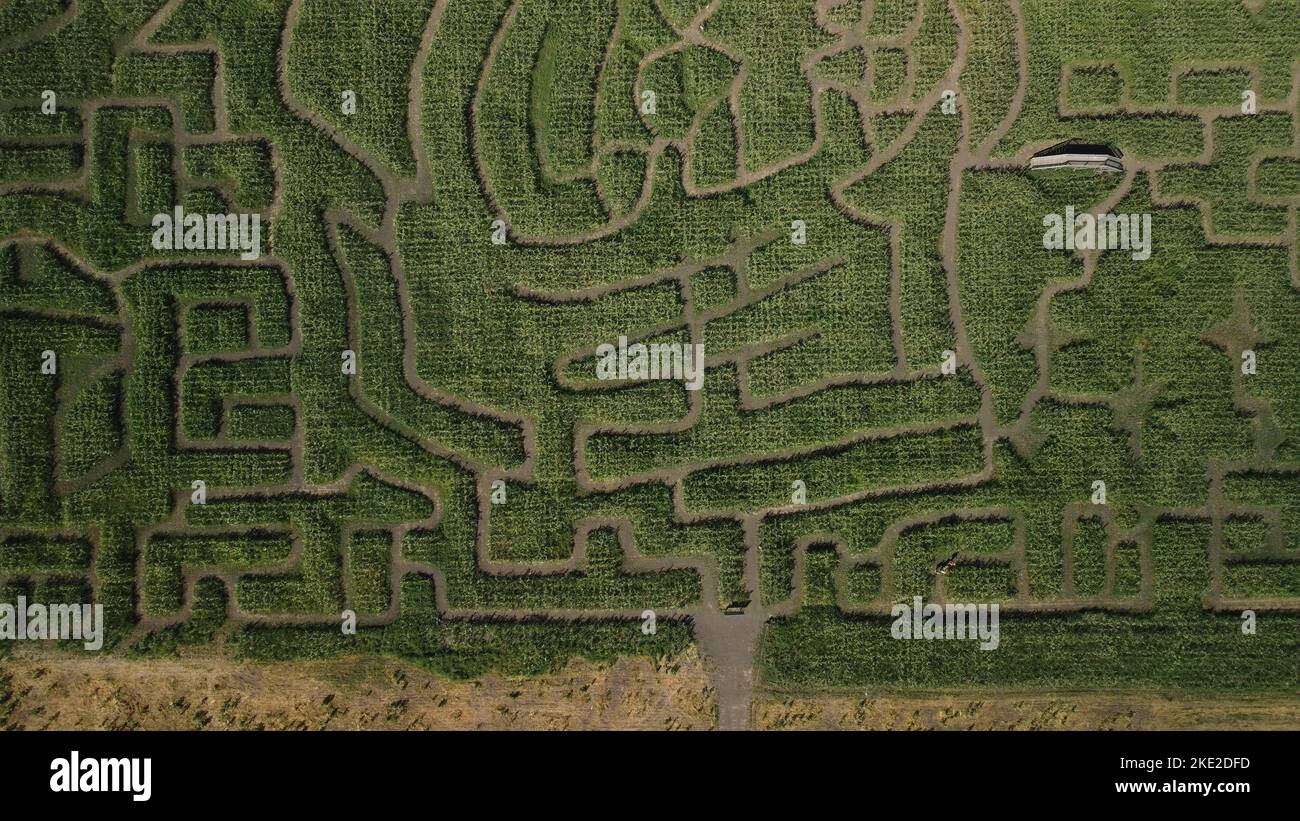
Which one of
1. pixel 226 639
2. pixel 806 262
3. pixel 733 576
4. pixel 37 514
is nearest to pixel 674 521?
pixel 733 576

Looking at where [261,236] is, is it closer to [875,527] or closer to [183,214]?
[183,214]

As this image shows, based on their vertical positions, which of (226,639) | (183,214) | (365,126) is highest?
(365,126)

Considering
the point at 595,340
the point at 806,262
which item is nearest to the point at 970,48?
the point at 806,262

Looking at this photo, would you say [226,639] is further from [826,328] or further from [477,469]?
[826,328]

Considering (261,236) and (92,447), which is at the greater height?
(261,236)

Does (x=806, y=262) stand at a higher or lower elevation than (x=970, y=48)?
lower

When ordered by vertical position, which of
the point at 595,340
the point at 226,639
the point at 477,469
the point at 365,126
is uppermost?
the point at 365,126
